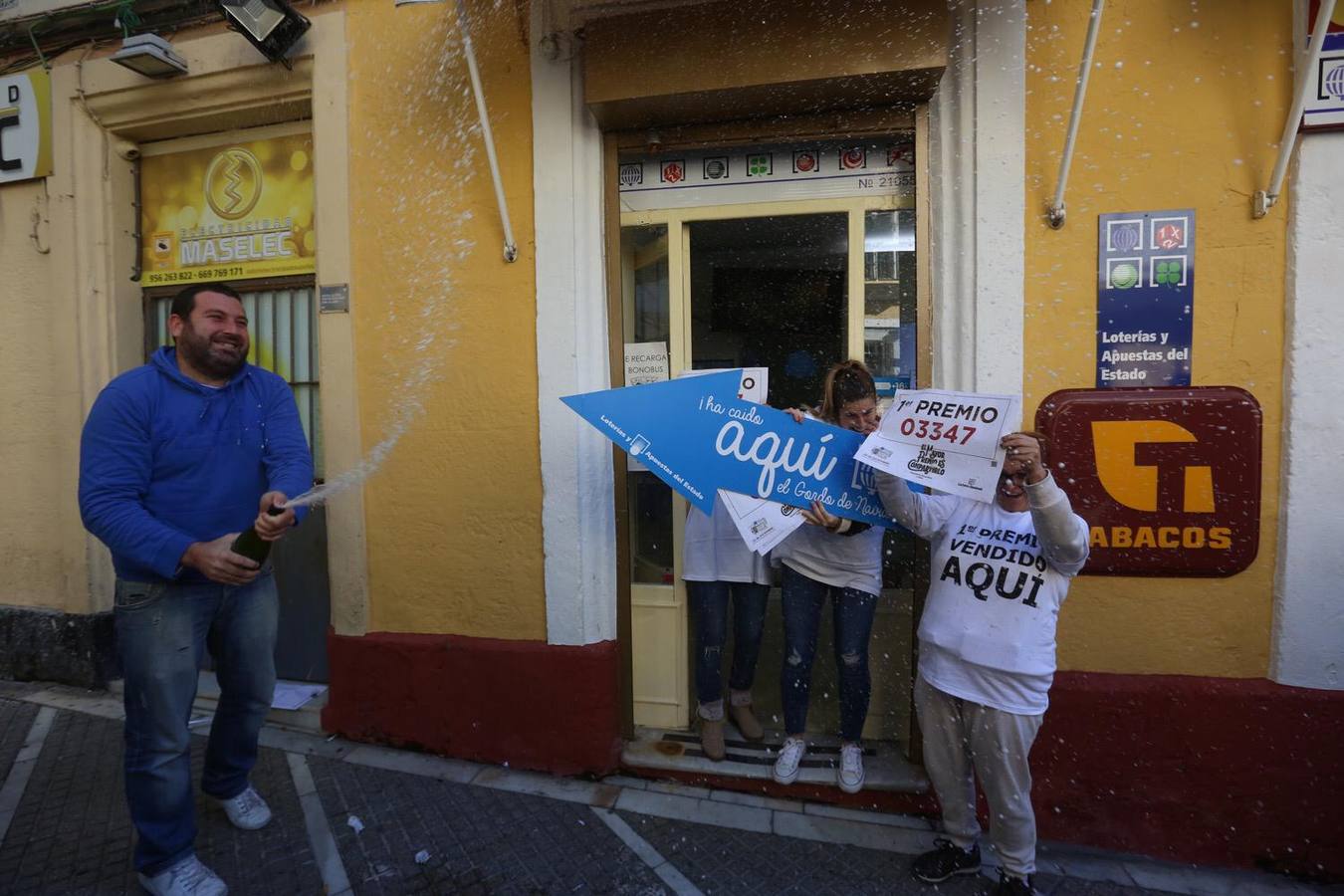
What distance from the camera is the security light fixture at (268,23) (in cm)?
319

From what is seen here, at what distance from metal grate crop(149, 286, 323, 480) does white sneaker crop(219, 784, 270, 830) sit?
1.89 m

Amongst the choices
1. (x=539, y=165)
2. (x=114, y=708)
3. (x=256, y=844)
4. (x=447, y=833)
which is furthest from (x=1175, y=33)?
(x=114, y=708)

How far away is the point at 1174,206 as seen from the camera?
2.62 m

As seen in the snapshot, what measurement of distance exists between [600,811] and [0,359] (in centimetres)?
495

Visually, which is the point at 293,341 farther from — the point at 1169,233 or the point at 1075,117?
the point at 1169,233

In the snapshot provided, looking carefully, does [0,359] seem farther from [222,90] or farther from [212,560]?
[212,560]

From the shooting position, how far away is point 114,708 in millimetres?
3836

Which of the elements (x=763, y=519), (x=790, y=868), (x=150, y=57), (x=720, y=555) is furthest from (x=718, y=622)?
(x=150, y=57)

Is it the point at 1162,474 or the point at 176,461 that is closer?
the point at 176,461

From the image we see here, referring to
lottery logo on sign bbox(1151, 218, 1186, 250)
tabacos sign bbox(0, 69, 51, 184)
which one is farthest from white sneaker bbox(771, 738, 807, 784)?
tabacos sign bbox(0, 69, 51, 184)

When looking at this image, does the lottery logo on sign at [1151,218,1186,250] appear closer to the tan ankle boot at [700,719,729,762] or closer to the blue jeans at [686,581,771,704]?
the blue jeans at [686,581,771,704]

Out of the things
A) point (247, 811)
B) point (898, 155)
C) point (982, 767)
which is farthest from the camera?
point (898, 155)

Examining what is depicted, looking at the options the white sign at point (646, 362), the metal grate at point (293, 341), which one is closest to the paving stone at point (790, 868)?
the white sign at point (646, 362)

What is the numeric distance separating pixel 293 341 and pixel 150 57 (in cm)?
169
